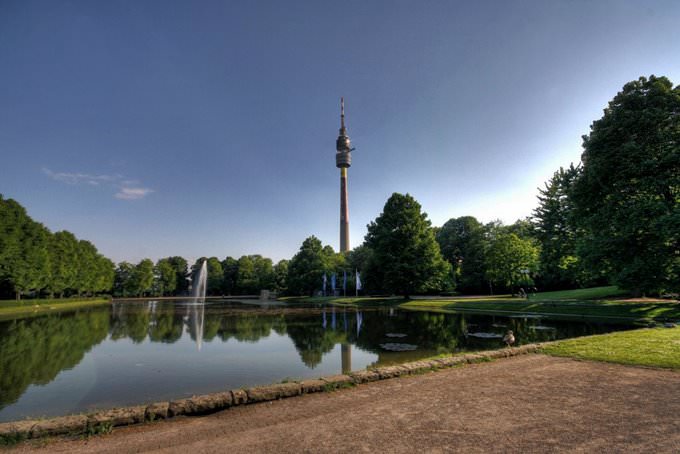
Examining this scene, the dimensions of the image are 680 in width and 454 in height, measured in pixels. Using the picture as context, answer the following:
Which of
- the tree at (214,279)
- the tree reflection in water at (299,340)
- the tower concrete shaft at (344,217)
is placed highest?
the tower concrete shaft at (344,217)

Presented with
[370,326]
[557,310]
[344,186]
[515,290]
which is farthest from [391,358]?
[344,186]

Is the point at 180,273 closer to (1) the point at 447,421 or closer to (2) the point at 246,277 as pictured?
(2) the point at 246,277

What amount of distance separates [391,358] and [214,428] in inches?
289

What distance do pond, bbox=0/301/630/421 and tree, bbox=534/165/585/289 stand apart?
21471 millimetres

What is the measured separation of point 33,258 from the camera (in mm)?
46375

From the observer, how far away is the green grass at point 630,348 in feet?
29.5

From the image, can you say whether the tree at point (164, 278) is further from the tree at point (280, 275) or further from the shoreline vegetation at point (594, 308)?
the shoreline vegetation at point (594, 308)

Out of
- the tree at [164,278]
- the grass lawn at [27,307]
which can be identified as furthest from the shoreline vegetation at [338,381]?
the tree at [164,278]

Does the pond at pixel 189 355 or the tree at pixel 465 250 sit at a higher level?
the tree at pixel 465 250

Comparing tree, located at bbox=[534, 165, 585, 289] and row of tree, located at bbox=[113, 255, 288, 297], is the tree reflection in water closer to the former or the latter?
tree, located at bbox=[534, 165, 585, 289]

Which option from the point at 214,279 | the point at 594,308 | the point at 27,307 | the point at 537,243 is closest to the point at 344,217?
the point at 214,279

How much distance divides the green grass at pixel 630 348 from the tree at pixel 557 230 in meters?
25.7

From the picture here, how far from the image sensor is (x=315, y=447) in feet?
15.0

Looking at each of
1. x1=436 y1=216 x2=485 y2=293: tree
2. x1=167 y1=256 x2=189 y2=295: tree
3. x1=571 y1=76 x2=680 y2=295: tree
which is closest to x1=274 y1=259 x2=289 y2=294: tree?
x1=436 y1=216 x2=485 y2=293: tree
